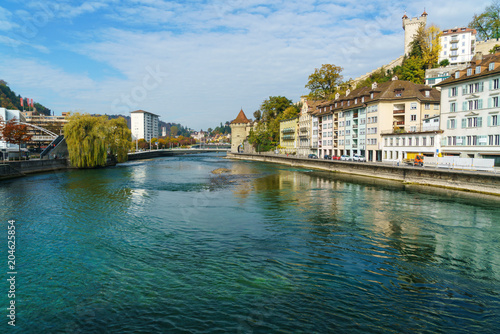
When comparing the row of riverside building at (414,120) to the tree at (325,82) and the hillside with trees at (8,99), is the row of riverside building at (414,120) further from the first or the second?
the hillside with trees at (8,99)

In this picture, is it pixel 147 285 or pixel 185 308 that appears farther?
pixel 147 285

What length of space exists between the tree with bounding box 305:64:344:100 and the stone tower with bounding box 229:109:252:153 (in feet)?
172

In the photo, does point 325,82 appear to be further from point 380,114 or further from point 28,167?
point 28,167

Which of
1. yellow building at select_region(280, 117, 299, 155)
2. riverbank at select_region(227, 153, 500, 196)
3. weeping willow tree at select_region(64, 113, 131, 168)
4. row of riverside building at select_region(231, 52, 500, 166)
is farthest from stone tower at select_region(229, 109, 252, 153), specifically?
riverbank at select_region(227, 153, 500, 196)

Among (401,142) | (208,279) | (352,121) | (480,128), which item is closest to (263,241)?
(208,279)

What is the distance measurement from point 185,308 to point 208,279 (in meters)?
1.82

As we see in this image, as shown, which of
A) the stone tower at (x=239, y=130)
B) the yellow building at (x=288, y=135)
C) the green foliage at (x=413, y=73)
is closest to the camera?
the green foliage at (x=413, y=73)

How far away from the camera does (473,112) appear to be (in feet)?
122

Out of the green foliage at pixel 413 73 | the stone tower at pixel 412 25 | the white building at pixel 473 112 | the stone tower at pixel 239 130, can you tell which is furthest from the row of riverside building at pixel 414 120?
the stone tower at pixel 239 130

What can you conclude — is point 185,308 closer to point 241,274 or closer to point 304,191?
point 241,274

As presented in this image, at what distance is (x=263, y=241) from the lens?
14.8 meters

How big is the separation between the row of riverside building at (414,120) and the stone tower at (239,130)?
51.5 m

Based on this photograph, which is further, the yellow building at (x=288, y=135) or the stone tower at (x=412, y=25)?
the stone tower at (x=412, y=25)

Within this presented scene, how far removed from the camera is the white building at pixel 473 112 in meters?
34.8
